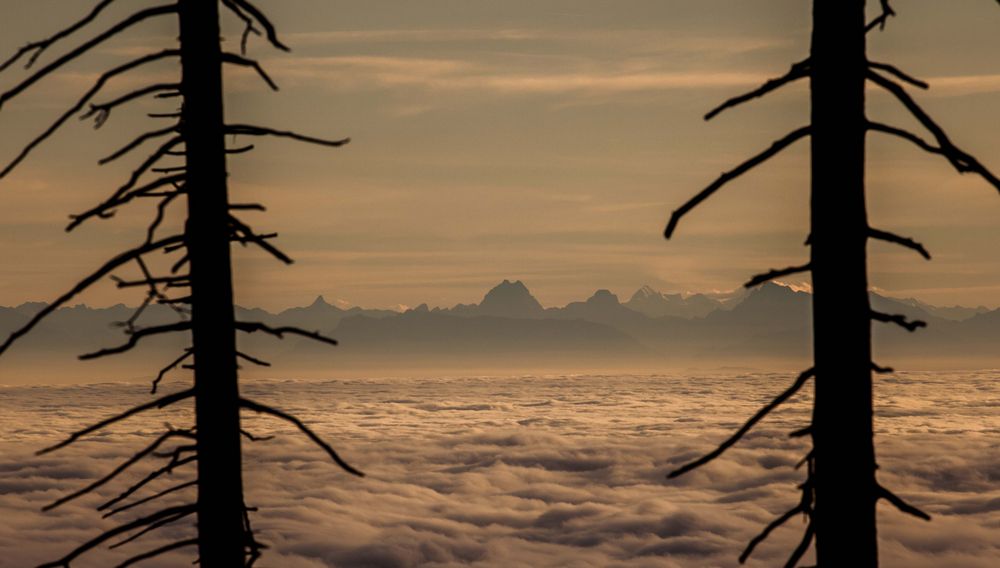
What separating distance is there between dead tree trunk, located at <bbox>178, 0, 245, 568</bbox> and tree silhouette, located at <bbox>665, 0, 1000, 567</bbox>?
4.47 meters

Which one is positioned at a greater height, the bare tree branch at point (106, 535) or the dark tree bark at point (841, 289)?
the dark tree bark at point (841, 289)

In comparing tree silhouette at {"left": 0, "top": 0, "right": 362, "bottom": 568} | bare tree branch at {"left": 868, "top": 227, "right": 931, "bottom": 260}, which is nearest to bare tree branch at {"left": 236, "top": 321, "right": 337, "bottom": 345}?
tree silhouette at {"left": 0, "top": 0, "right": 362, "bottom": 568}

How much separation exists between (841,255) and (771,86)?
1632mm

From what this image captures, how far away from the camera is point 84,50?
1095 centimetres

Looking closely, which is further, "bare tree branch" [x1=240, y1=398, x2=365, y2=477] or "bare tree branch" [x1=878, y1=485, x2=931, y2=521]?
"bare tree branch" [x1=240, y1=398, x2=365, y2=477]

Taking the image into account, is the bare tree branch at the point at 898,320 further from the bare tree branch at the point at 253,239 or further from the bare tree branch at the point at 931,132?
the bare tree branch at the point at 253,239

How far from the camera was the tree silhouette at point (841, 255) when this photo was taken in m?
10.2

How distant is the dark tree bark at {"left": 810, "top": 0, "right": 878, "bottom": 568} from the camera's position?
10.2 meters

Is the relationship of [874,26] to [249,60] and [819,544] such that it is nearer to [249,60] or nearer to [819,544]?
[819,544]

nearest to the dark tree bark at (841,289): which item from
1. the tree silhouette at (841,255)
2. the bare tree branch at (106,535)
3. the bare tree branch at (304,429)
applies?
the tree silhouette at (841,255)

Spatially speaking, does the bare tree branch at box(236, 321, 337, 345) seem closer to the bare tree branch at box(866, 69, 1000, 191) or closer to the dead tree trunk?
the dead tree trunk

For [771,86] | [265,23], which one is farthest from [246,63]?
[771,86]

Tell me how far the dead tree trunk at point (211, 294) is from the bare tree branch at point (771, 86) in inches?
189

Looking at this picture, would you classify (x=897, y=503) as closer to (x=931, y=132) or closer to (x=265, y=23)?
(x=931, y=132)
